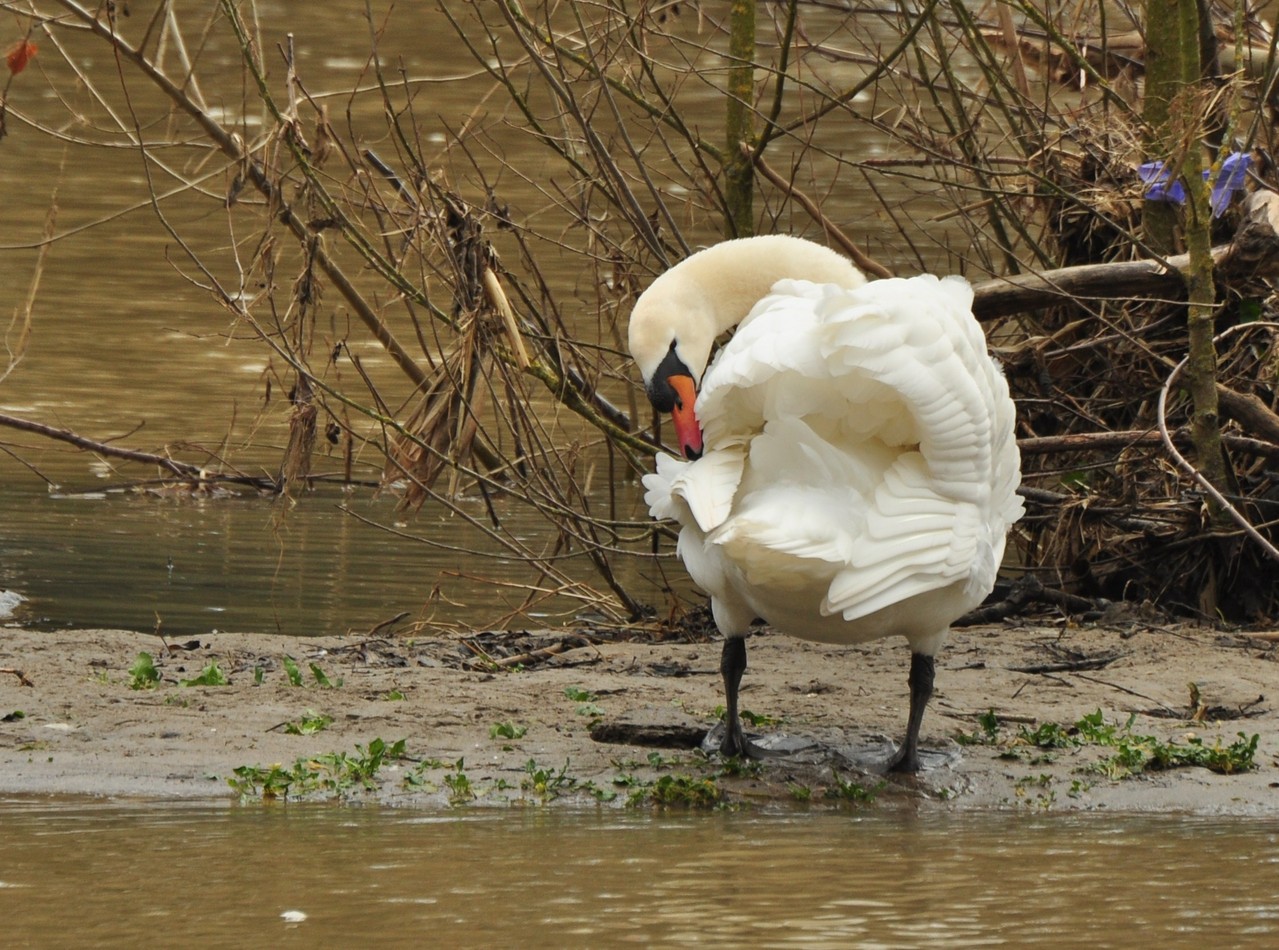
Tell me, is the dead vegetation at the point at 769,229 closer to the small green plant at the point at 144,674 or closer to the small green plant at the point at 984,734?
the small green plant at the point at 144,674

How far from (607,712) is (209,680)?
1.18m

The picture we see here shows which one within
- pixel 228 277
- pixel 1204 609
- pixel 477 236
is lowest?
pixel 1204 609

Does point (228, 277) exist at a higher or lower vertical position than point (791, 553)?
Answer: higher

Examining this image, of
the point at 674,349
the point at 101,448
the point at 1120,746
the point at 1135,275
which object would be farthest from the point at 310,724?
the point at 1135,275

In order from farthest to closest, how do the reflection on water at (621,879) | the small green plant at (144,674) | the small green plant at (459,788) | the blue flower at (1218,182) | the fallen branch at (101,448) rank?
the fallen branch at (101,448) < the blue flower at (1218,182) < the small green plant at (144,674) < the small green plant at (459,788) < the reflection on water at (621,879)

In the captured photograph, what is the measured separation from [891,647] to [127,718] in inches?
99.6

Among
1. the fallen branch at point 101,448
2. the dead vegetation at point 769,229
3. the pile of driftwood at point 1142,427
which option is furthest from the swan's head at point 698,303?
the fallen branch at point 101,448

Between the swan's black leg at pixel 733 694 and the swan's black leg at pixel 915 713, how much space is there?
0.37m

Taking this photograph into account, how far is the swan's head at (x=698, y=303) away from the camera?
4703 mm

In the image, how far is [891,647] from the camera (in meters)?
6.11

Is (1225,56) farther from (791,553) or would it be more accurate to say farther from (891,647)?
(791,553)

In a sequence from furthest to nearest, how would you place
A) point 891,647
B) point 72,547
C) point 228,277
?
point 228,277 < point 72,547 < point 891,647

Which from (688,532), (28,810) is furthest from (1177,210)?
(28,810)

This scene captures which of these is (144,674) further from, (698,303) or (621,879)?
(621,879)
